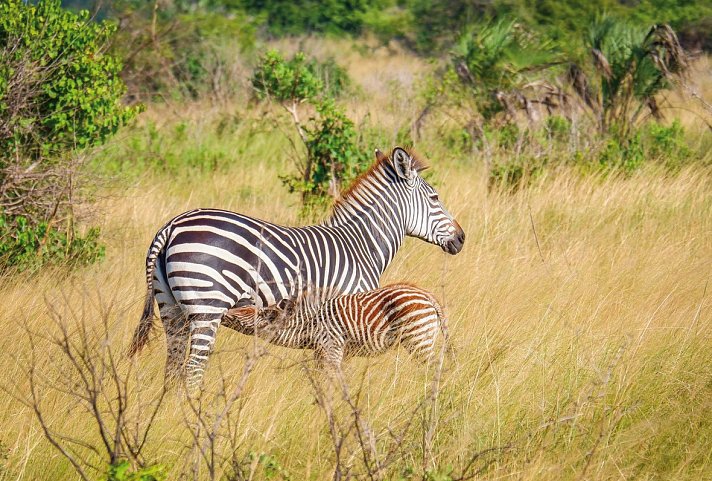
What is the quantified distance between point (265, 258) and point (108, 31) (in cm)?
339

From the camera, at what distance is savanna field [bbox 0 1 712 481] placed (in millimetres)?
3963

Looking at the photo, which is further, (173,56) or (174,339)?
(173,56)

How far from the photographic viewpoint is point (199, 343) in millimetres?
4816

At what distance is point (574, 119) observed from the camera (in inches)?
422

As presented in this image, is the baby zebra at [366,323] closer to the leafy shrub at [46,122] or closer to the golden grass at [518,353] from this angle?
the golden grass at [518,353]

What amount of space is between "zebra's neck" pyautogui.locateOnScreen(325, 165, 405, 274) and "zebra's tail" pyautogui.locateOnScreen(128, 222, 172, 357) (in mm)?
1191

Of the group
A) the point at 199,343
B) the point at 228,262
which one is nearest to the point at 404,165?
the point at 228,262

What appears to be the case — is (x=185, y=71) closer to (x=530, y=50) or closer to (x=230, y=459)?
(x=530, y=50)

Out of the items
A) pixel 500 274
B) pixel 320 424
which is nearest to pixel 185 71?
pixel 500 274

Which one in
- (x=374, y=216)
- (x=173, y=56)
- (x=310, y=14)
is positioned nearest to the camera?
(x=374, y=216)

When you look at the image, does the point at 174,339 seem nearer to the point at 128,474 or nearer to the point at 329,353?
the point at 329,353

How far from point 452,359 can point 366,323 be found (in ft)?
1.60

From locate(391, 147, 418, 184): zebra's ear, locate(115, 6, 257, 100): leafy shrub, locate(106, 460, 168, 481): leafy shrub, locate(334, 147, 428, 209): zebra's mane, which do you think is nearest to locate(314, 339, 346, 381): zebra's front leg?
locate(334, 147, 428, 209): zebra's mane

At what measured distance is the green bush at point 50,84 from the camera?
683cm
